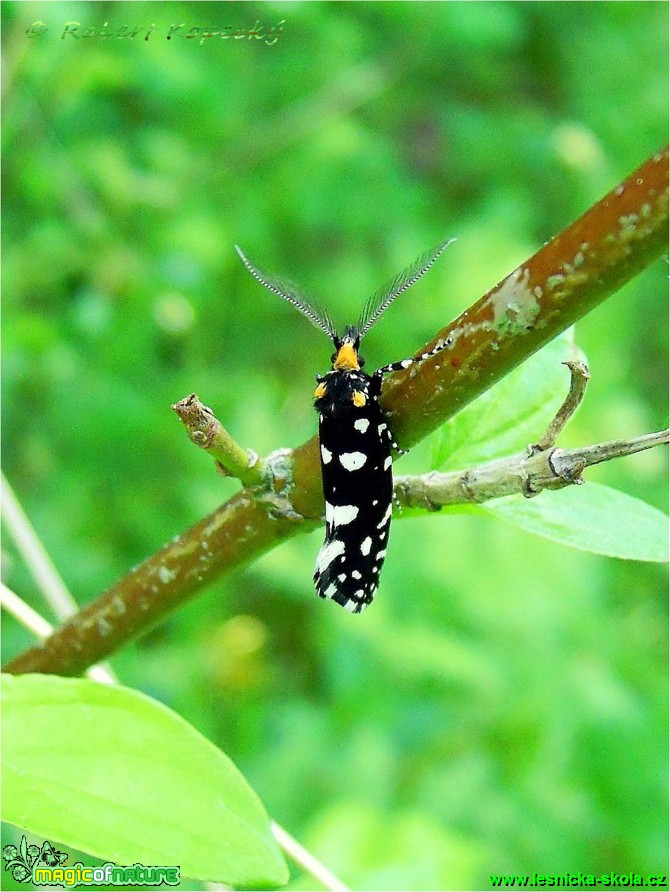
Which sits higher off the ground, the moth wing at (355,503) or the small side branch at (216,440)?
the moth wing at (355,503)

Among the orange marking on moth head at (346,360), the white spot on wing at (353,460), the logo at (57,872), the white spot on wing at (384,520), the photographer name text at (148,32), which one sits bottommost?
the logo at (57,872)

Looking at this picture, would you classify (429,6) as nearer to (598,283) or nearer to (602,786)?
(602,786)

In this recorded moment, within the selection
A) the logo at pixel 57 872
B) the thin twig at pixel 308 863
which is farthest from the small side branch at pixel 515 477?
the logo at pixel 57 872

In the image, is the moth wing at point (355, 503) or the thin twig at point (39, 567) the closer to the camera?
the moth wing at point (355, 503)

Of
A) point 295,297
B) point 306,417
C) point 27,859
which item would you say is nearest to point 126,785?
point 27,859

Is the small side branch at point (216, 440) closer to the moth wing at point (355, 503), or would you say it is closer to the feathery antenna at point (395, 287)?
the moth wing at point (355, 503)

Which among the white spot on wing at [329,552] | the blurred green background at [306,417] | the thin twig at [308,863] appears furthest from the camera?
the blurred green background at [306,417]

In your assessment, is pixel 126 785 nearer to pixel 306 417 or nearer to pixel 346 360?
pixel 346 360

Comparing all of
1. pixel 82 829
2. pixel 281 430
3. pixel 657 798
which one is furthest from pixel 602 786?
pixel 82 829
